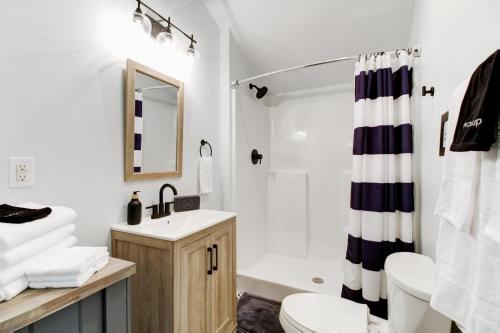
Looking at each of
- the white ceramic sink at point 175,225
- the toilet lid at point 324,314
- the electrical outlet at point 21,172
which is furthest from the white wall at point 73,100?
the toilet lid at point 324,314

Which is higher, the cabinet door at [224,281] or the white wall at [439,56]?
the white wall at [439,56]

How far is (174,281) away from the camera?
3.68 feet

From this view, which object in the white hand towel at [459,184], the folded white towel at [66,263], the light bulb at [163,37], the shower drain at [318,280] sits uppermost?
the light bulb at [163,37]

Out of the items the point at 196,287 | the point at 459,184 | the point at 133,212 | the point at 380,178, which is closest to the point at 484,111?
the point at 459,184

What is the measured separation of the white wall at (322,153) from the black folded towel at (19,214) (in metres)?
2.41

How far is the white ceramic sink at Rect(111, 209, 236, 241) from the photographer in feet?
3.88

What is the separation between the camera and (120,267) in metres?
0.90

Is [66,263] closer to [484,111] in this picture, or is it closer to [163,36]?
[484,111]

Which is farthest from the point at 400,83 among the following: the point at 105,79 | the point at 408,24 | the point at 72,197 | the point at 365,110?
the point at 72,197

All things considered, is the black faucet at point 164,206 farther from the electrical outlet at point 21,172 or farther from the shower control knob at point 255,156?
the shower control knob at point 255,156

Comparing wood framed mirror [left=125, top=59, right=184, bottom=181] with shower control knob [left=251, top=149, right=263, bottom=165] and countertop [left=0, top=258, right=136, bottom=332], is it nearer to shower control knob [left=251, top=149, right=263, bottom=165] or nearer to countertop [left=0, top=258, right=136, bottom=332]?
countertop [left=0, top=258, right=136, bottom=332]

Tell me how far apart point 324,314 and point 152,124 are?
1.54m

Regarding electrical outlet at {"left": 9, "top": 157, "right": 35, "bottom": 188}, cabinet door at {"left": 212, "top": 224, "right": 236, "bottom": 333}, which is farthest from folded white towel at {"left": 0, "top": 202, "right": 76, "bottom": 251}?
cabinet door at {"left": 212, "top": 224, "right": 236, "bottom": 333}

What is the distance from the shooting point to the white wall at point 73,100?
94cm
